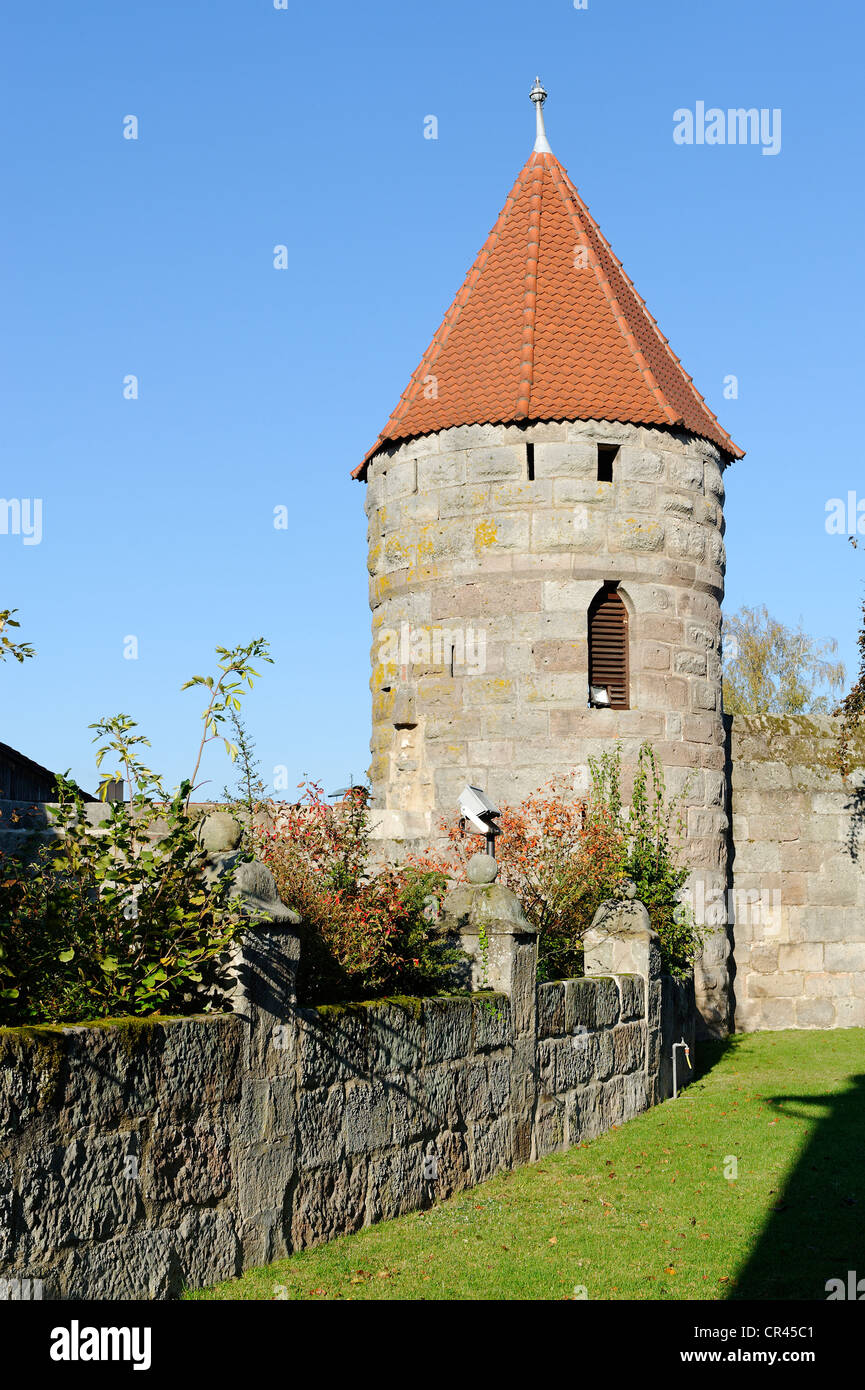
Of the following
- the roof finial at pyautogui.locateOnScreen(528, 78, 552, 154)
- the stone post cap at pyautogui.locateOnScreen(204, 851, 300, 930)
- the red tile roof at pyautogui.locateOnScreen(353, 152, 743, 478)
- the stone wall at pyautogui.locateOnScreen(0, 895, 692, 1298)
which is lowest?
the stone wall at pyautogui.locateOnScreen(0, 895, 692, 1298)

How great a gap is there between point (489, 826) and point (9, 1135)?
7.31 meters

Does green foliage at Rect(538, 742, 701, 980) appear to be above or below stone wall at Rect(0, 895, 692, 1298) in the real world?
above

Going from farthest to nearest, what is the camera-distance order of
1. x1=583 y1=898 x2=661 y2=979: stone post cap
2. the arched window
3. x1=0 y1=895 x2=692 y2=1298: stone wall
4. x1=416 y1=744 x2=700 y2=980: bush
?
the arched window → x1=416 y1=744 x2=700 y2=980: bush → x1=583 y1=898 x2=661 y2=979: stone post cap → x1=0 y1=895 x2=692 y2=1298: stone wall

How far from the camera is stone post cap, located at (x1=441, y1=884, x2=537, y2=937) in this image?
8539 millimetres

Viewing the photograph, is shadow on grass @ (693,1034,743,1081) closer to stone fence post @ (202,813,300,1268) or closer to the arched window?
the arched window

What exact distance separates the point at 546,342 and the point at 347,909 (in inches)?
346

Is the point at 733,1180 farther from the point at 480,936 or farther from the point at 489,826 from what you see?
the point at 489,826

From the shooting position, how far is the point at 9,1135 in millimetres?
4707

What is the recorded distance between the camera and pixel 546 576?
A: 532 inches

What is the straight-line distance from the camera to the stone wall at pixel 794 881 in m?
15.5

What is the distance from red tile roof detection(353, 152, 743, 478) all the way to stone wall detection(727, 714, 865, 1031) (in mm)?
3563
